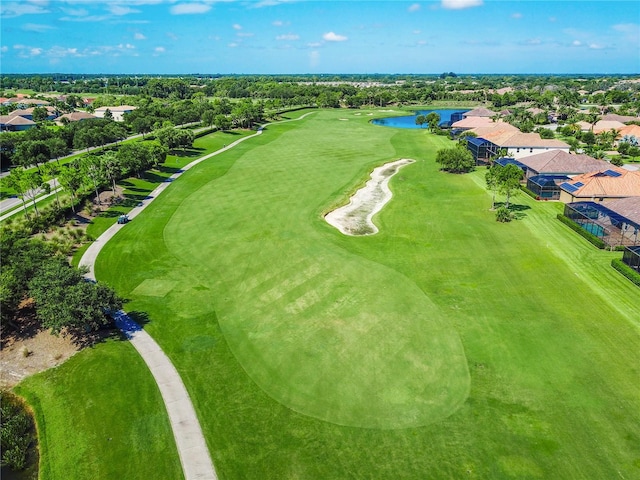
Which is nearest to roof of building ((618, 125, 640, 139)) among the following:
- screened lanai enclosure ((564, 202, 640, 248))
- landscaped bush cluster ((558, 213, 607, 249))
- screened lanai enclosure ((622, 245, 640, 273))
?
screened lanai enclosure ((564, 202, 640, 248))

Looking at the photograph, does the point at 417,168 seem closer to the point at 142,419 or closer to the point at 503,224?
the point at 503,224

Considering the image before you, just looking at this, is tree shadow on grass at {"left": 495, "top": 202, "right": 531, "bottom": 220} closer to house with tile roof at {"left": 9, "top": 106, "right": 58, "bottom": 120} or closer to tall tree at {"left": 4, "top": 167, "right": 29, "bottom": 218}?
tall tree at {"left": 4, "top": 167, "right": 29, "bottom": 218}

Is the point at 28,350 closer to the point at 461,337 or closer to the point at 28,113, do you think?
the point at 461,337

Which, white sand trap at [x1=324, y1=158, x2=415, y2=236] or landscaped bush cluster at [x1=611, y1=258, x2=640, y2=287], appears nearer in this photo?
landscaped bush cluster at [x1=611, y1=258, x2=640, y2=287]

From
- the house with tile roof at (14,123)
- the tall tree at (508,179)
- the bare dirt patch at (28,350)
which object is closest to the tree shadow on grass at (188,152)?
the house with tile roof at (14,123)

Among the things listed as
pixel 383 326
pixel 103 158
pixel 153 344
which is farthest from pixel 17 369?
pixel 103 158
